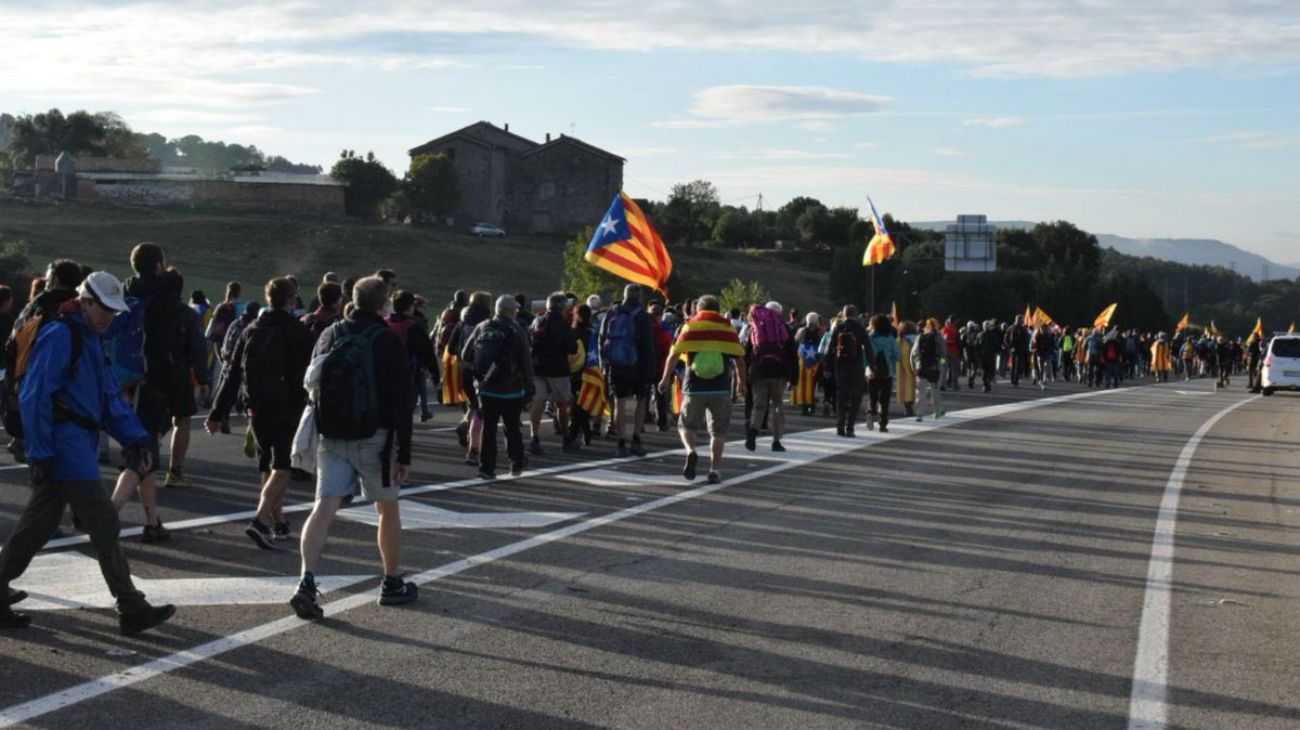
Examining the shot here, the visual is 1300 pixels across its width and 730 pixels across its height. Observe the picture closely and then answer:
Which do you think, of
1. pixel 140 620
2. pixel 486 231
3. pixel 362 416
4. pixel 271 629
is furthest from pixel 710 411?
pixel 486 231

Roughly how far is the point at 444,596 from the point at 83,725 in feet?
9.86

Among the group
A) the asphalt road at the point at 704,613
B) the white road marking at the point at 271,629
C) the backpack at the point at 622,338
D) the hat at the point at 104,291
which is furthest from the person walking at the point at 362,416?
the backpack at the point at 622,338

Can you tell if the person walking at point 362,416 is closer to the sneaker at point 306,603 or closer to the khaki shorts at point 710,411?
the sneaker at point 306,603

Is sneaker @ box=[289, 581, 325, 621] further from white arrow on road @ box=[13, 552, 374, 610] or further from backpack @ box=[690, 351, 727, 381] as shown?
backpack @ box=[690, 351, 727, 381]

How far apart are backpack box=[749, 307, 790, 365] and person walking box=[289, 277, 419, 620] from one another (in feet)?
32.4

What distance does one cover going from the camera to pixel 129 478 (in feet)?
34.2

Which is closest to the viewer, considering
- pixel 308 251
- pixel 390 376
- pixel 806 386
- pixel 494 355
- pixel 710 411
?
pixel 390 376

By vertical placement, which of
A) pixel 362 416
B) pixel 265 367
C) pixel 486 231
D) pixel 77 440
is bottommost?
pixel 77 440

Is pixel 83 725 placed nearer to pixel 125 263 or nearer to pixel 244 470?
pixel 244 470

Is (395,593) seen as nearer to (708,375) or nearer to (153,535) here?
(153,535)

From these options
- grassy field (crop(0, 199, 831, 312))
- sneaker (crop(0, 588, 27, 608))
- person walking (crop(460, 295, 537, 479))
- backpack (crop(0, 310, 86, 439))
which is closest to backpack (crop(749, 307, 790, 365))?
person walking (crop(460, 295, 537, 479))

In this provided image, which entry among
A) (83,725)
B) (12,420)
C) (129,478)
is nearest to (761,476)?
(129,478)

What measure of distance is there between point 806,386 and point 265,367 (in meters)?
17.1

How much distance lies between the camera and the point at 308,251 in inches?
3659
